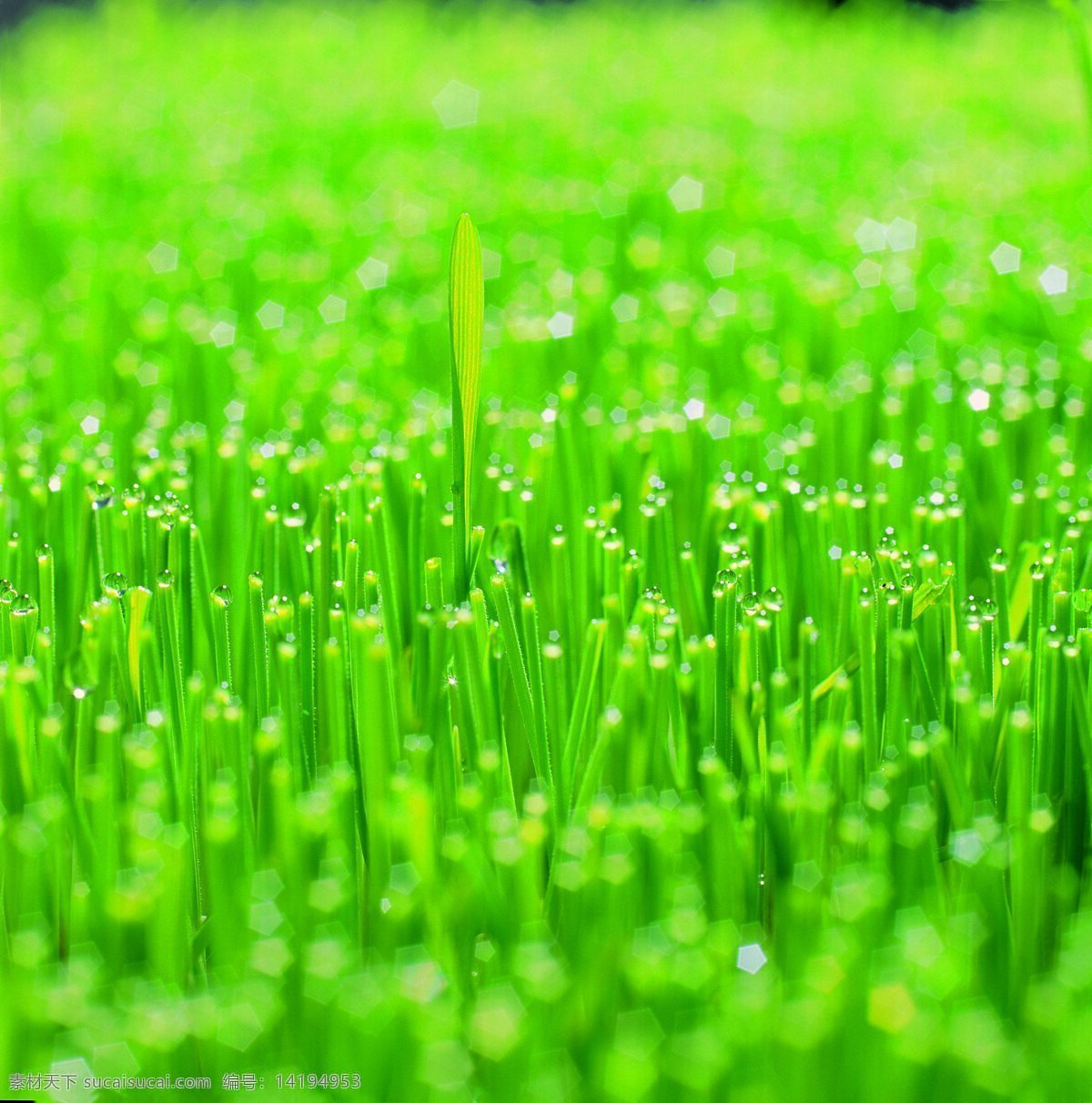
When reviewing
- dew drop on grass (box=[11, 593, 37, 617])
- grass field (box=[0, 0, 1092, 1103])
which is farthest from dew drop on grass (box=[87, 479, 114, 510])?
dew drop on grass (box=[11, 593, 37, 617])

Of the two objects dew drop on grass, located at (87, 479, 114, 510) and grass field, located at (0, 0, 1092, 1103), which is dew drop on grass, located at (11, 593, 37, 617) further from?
dew drop on grass, located at (87, 479, 114, 510)

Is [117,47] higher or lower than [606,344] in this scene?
higher

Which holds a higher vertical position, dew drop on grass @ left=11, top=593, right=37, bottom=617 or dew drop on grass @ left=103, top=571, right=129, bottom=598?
dew drop on grass @ left=103, top=571, right=129, bottom=598

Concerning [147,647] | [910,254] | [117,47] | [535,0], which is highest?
[535,0]

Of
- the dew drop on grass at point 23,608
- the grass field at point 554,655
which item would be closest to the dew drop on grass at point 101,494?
the grass field at point 554,655

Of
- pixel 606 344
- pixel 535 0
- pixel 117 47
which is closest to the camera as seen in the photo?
pixel 606 344

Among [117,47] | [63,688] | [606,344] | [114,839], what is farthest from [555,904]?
[117,47]

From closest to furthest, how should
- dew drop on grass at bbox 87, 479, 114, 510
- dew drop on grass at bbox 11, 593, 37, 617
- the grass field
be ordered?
the grass field, dew drop on grass at bbox 11, 593, 37, 617, dew drop on grass at bbox 87, 479, 114, 510

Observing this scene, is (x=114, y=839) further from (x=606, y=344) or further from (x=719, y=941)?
(x=606, y=344)
